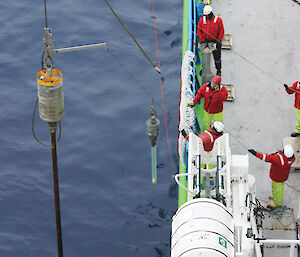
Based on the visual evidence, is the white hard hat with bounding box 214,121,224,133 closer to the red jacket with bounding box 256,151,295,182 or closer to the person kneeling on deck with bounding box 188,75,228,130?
the red jacket with bounding box 256,151,295,182

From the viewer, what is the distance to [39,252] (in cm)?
1773

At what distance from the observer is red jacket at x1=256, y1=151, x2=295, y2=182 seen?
14648 mm

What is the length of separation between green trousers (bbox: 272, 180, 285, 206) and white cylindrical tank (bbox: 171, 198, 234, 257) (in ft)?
9.84

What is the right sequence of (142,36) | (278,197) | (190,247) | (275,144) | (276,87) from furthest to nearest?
(142,36) → (276,87) → (275,144) → (278,197) → (190,247)

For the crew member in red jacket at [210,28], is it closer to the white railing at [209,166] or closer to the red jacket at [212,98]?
the red jacket at [212,98]

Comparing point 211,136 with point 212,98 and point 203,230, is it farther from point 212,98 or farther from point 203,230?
point 203,230

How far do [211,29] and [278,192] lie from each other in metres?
5.05

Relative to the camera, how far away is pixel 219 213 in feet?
39.7

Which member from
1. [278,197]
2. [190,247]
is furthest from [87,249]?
[190,247]

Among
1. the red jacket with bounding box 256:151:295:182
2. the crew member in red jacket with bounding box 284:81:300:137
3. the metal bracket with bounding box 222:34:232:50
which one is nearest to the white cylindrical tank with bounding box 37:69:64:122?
the red jacket with bounding box 256:151:295:182

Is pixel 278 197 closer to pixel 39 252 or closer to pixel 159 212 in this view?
pixel 159 212

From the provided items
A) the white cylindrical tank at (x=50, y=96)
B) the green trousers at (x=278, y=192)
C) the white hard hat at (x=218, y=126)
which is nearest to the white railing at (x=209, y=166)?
the white hard hat at (x=218, y=126)

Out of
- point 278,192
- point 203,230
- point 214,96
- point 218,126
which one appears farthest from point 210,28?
point 203,230

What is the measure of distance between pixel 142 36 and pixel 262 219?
11286mm
